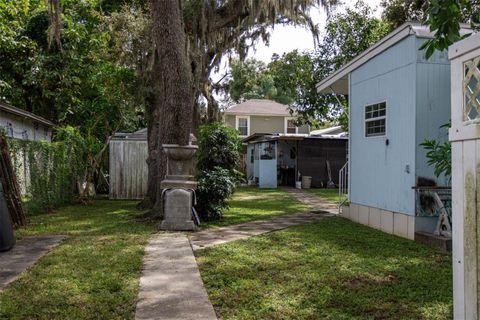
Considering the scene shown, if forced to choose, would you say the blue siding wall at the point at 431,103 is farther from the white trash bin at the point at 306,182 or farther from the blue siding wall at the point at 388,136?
the white trash bin at the point at 306,182

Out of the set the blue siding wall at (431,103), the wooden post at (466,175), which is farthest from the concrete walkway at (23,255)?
the blue siding wall at (431,103)

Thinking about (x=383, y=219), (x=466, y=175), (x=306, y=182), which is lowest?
(x=383, y=219)

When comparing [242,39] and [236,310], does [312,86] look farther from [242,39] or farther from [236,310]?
[236,310]

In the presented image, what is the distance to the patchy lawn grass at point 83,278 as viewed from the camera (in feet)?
13.6

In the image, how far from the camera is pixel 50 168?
1193 centimetres

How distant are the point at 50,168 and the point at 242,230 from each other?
5.96m

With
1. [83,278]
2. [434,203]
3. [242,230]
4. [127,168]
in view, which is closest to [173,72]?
[242,230]

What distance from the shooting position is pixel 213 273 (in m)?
5.49

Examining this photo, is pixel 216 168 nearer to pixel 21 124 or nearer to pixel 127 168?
pixel 127 168

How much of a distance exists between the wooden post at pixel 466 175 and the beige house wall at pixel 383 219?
16.6 ft

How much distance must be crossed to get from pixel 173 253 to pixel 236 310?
101 inches

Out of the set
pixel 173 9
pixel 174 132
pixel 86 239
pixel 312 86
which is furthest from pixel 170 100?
pixel 312 86

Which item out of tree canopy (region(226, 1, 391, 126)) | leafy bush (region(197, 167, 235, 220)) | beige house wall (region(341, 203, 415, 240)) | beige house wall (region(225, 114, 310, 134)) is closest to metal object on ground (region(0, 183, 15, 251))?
leafy bush (region(197, 167, 235, 220))

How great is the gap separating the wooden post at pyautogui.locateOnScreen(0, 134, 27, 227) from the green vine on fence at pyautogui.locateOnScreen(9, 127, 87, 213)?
3.37 feet
